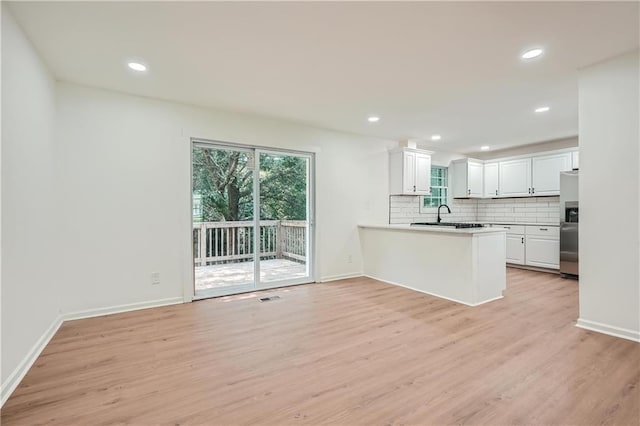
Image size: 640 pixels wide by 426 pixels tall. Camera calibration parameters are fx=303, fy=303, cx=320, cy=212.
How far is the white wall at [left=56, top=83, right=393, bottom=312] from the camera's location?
10.5 feet

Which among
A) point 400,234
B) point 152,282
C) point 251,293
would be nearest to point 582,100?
point 400,234

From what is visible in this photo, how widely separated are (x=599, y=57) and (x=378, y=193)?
3392 mm

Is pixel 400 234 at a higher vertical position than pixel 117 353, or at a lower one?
higher

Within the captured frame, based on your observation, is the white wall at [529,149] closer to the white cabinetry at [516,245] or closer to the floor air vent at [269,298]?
the white cabinetry at [516,245]

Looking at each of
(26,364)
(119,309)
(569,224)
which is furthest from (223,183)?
(569,224)

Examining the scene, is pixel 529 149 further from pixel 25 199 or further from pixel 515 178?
pixel 25 199

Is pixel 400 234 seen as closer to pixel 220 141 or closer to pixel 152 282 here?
pixel 220 141

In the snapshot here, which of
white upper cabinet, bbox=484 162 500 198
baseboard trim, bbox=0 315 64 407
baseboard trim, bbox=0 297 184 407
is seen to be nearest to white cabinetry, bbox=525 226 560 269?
white upper cabinet, bbox=484 162 500 198

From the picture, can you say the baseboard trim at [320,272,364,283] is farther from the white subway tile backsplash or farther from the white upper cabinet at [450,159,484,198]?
the white upper cabinet at [450,159,484,198]

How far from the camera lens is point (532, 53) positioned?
259 centimetres

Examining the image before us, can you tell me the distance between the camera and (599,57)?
2666 mm

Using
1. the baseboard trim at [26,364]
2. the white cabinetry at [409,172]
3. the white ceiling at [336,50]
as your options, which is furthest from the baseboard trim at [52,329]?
the white cabinetry at [409,172]

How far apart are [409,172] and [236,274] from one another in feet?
11.5

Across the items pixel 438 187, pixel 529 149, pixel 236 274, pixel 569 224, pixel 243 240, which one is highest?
pixel 529 149
